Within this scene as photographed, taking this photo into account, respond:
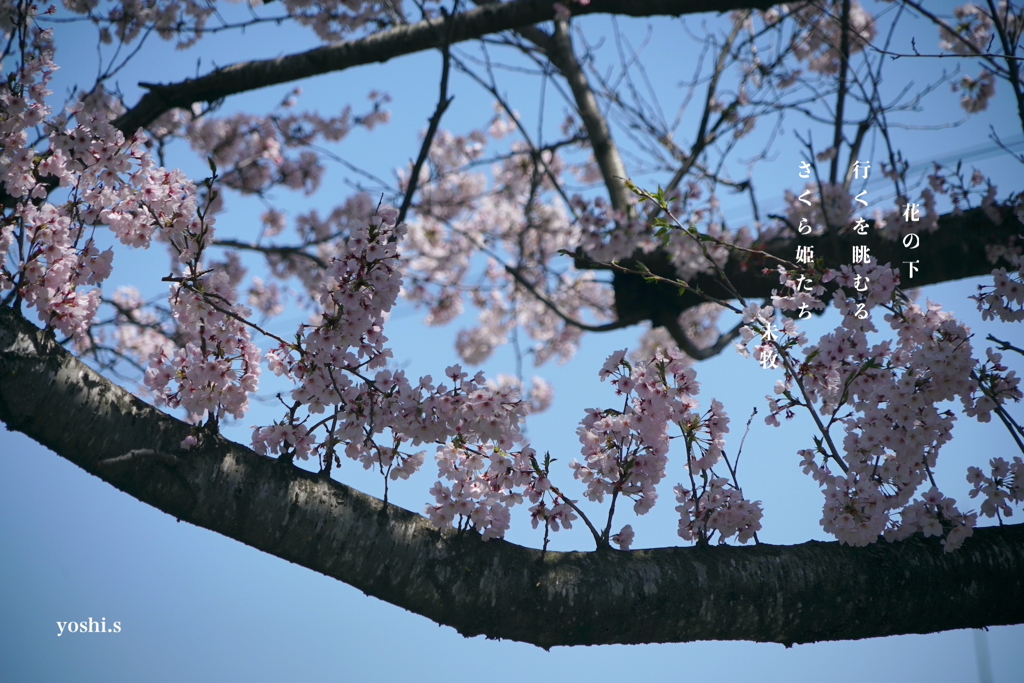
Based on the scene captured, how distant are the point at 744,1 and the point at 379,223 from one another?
Answer: 240 cm

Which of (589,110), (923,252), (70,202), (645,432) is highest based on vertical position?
(589,110)

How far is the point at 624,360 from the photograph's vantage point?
2.16m

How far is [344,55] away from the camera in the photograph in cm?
393

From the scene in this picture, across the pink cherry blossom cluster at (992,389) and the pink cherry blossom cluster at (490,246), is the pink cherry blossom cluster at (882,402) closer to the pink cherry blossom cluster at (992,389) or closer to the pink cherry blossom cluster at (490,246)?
the pink cherry blossom cluster at (992,389)

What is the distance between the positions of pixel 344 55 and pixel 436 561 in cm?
311

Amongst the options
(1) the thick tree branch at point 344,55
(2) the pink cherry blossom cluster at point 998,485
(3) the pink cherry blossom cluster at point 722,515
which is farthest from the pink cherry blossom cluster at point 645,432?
(1) the thick tree branch at point 344,55

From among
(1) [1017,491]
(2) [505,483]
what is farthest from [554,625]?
(1) [1017,491]

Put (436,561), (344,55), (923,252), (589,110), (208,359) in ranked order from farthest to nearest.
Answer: (589,110), (344,55), (923,252), (208,359), (436,561)

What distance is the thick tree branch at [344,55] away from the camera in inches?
146

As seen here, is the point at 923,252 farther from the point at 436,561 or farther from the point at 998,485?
the point at 436,561

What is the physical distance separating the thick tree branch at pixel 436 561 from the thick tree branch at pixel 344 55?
2.39 m

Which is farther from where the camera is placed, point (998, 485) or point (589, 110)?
point (589, 110)

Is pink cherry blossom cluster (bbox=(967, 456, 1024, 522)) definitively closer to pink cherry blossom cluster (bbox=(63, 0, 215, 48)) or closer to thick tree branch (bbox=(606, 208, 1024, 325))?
thick tree branch (bbox=(606, 208, 1024, 325))

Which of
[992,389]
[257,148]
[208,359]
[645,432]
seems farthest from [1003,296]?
[257,148]
